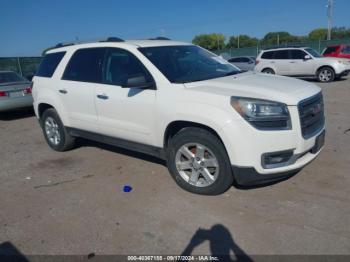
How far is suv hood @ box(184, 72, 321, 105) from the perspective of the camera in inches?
137

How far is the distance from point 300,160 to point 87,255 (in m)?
2.45

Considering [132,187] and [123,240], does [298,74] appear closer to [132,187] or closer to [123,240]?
[132,187]

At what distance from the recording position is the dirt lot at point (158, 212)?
9.95 feet

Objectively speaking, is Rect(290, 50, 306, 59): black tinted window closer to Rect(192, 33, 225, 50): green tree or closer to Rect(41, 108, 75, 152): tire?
Rect(41, 108, 75, 152): tire

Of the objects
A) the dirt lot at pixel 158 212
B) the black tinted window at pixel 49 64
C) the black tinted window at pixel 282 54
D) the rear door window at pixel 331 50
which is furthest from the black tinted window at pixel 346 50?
the black tinted window at pixel 49 64

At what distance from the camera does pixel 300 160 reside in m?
3.65

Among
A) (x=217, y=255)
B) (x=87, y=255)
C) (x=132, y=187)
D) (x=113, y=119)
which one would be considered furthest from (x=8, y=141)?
(x=217, y=255)

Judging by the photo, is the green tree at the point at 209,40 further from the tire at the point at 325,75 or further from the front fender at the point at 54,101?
the front fender at the point at 54,101

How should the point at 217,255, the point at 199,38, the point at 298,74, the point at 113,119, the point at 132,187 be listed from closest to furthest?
the point at 217,255 → the point at 132,187 → the point at 113,119 → the point at 298,74 → the point at 199,38

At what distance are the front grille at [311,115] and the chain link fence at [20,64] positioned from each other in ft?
65.8

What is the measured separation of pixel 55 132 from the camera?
6.00 meters

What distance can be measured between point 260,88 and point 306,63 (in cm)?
1301

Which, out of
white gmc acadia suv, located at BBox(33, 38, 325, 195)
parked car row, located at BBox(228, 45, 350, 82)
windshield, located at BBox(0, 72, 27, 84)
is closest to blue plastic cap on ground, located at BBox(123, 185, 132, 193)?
white gmc acadia suv, located at BBox(33, 38, 325, 195)

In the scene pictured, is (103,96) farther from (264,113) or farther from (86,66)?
(264,113)
